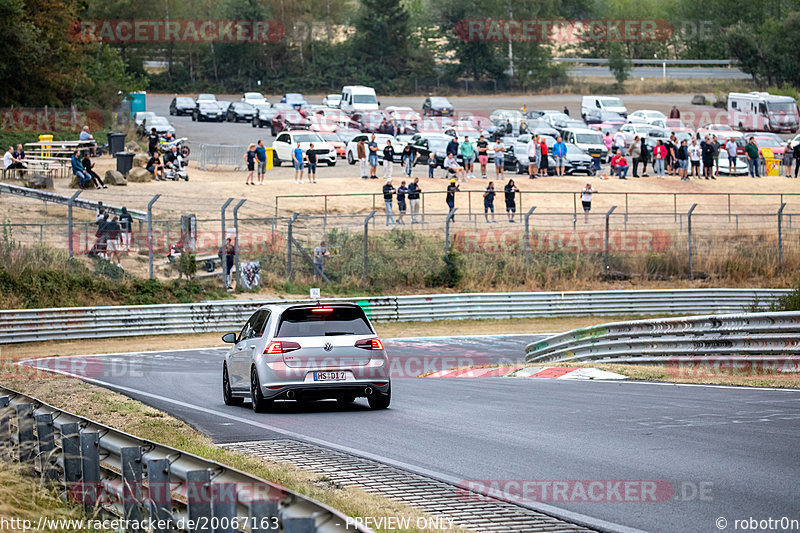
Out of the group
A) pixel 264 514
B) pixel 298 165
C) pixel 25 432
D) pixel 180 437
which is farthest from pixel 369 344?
pixel 298 165

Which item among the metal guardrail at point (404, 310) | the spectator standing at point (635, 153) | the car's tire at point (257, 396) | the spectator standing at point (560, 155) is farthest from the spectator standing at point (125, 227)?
the spectator standing at point (635, 153)

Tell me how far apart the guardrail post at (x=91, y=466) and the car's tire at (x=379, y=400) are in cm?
671

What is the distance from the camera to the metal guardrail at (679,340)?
1656 cm

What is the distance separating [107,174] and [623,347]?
25.4 m

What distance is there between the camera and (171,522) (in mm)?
6004

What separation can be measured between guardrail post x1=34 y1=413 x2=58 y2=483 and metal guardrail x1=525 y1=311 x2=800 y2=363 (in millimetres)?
11832

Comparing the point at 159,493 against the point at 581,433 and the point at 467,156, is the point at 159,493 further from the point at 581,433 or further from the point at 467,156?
the point at 467,156

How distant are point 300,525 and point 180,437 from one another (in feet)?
21.4

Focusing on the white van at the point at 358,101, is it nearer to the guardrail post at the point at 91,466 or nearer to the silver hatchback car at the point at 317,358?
the silver hatchback car at the point at 317,358

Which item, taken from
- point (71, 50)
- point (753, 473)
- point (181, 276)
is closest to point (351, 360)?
point (753, 473)

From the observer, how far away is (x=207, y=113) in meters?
70.2

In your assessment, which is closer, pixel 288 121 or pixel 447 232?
pixel 447 232

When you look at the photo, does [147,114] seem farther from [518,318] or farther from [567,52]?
[567,52]

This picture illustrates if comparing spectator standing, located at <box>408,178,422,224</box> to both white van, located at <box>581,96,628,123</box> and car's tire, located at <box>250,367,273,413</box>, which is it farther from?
white van, located at <box>581,96,628,123</box>
